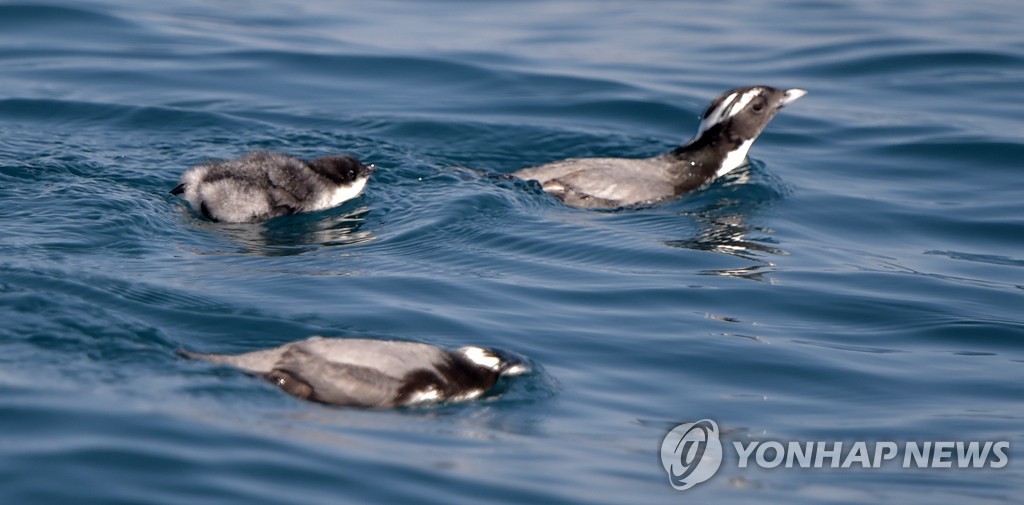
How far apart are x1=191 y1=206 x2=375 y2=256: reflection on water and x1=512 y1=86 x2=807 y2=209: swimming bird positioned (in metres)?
2.26

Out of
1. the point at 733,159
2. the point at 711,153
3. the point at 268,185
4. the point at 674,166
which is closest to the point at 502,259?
the point at 268,185

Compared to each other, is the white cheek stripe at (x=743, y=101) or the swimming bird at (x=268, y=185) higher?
the white cheek stripe at (x=743, y=101)

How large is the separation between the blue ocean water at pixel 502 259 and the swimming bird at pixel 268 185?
18 cm

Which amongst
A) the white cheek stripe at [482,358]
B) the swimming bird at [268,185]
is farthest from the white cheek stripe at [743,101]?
the white cheek stripe at [482,358]

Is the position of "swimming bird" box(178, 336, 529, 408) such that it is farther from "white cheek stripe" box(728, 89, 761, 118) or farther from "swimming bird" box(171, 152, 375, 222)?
"white cheek stripe" box(728, 89, 761, 118)

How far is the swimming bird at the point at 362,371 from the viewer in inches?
345

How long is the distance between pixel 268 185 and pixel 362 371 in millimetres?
4970

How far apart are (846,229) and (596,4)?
12.8 m

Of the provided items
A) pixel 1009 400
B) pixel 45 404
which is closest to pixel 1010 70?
pixel 1009 400

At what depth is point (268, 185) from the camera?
13.4 metres

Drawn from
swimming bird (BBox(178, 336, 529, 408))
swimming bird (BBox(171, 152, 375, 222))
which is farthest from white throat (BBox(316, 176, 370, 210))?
swimming bird (BBox(178, 336, 529, 408))

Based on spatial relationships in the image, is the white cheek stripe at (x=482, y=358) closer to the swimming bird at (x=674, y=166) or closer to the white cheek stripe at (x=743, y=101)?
the swimming bird at (x=674, y=166)

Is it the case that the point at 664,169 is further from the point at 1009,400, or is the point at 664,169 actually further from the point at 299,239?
the point at 1009,400

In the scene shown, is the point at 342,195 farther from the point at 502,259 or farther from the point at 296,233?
the point at 502,259
